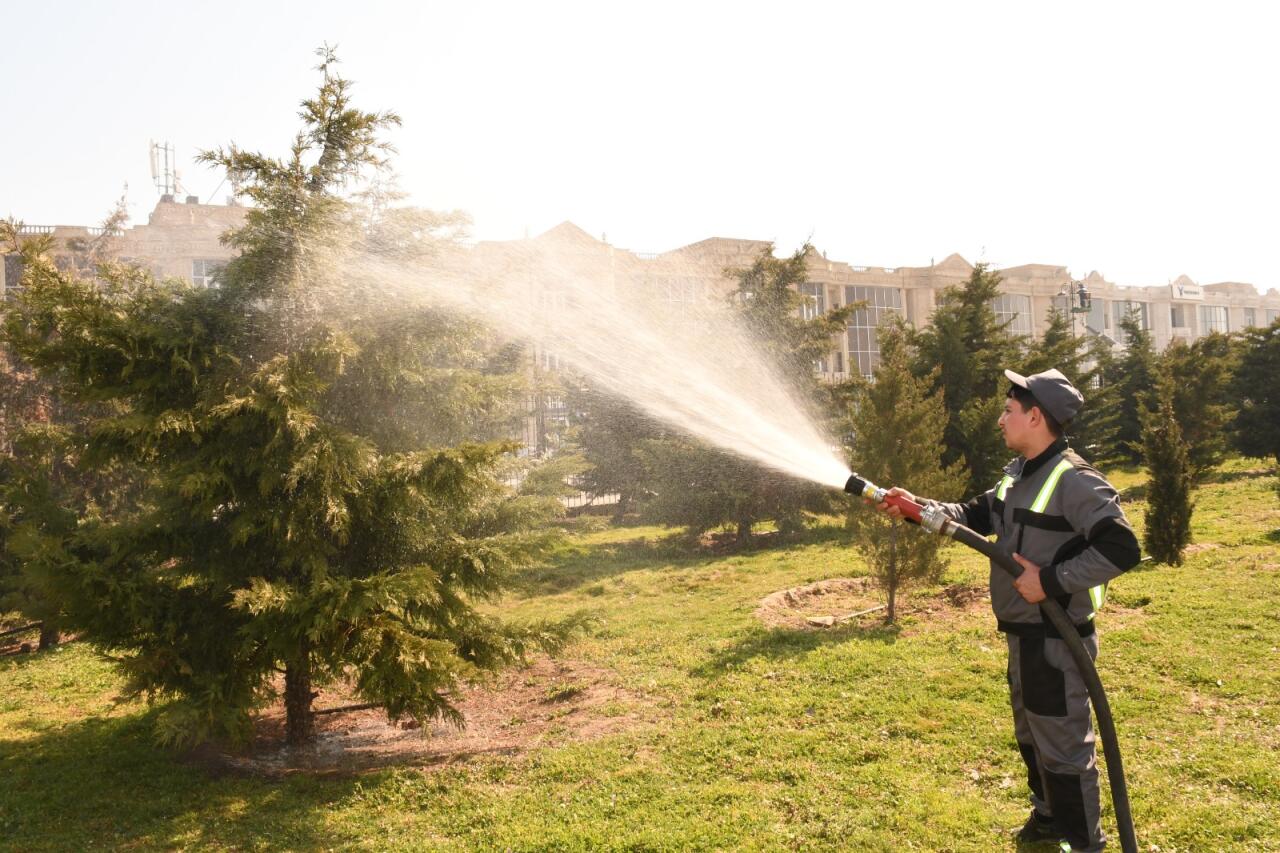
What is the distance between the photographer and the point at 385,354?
7430 mm

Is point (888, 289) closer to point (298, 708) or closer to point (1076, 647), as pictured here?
point (298, 708)

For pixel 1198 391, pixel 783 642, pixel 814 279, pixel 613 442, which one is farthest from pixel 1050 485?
pixel 814 279

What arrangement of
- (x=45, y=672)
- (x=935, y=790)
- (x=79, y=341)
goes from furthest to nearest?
(x=45, y=672) → (x=79, y=341) → (x=935, y=790)

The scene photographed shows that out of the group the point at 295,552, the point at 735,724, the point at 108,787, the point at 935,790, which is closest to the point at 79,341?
the point at 295,552

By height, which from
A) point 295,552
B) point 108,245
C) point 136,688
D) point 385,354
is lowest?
point 136,688

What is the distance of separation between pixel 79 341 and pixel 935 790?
6.85 meters

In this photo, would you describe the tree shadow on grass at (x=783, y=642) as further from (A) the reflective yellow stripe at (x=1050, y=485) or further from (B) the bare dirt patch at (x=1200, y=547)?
(B) the bare dirt patch at (x=1200, y=547)

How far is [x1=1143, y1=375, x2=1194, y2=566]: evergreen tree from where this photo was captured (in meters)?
12.8

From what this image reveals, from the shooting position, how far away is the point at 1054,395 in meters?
4.55

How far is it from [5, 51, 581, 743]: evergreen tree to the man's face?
366 cm

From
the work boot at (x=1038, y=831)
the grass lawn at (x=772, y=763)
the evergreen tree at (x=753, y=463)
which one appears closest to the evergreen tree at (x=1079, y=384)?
the evergreen tree at (x=753, y=463)

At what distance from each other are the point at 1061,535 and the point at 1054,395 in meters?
0.74

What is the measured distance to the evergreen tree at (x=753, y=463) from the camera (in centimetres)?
1978

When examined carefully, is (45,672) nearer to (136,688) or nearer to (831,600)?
(136,688)
